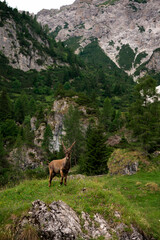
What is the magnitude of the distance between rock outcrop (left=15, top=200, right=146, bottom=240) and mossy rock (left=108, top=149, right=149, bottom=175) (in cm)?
1664

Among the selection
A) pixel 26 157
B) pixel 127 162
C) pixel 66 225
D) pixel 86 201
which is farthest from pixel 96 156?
pixel 66 225

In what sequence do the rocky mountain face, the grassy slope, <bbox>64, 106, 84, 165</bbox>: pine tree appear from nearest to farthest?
the grassy slope < <bbox>64, 106, 84, 165</bbox>: pine tree < the rocky mountain face

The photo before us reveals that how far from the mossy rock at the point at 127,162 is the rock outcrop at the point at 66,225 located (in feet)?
54.6

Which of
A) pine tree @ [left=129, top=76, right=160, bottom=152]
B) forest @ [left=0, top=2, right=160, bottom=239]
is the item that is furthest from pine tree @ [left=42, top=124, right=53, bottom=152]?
pine tree @ [left=129, top=76, right=160, bottom=152]

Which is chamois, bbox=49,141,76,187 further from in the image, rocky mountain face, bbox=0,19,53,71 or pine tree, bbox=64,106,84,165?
rocky mountain face, bbox=0,19,53,71

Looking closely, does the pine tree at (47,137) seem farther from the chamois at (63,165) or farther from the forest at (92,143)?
the chamois at (63,165)

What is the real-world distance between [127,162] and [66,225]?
19827 mm

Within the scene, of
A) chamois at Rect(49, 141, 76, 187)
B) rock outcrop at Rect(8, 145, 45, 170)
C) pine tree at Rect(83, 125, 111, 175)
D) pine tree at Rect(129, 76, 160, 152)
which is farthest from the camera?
rock outcrop at Rect(8, 145, 45, 170)

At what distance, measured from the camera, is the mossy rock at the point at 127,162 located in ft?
81.5

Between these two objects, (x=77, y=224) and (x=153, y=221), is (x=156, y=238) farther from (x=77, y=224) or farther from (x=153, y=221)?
(x=77, y=224)

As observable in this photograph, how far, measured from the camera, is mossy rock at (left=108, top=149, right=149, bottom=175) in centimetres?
2483

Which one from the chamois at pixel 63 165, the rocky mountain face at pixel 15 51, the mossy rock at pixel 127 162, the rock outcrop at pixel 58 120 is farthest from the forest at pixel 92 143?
the rocky mountain face at pixel 15 51

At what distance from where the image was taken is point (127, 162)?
83.9ft

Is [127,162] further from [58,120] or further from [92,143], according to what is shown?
[58,120]
